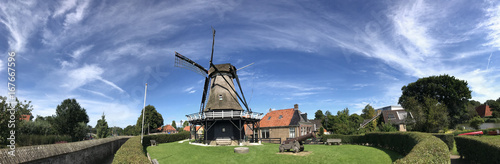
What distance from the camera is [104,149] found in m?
20.8

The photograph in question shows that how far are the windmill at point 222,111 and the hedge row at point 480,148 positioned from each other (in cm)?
1927

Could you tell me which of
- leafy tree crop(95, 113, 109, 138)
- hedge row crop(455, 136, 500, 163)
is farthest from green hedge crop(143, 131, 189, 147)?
hedge row crop(455, 136, 500, 163)

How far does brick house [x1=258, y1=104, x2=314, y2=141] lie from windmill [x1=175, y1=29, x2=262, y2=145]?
37.5ft

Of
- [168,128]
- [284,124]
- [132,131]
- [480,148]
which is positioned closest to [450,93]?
[284,124]

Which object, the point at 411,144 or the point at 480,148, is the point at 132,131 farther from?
the point at 480,148

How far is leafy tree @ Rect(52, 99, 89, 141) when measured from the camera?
54.7 m

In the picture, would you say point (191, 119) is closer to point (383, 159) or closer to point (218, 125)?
point (218, 125)

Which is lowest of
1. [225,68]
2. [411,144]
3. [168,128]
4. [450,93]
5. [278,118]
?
[168,128]

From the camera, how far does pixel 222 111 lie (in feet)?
87.7

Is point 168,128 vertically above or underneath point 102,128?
underneath

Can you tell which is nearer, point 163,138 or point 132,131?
point 163,138

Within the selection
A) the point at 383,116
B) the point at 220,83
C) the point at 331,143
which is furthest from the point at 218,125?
the point at 383,116

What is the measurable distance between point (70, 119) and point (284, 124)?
2194 inches

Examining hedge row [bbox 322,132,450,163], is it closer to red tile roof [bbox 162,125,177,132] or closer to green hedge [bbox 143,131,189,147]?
green hedge [bbox 143,131,189,147]
